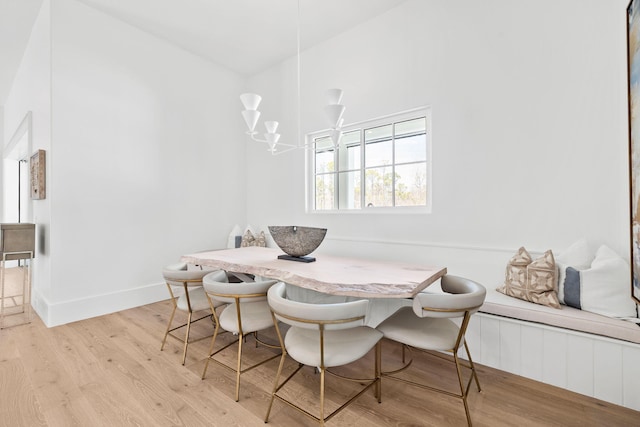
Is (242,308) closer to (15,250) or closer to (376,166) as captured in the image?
(376,166)

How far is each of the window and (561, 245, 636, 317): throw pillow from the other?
1.27 meters

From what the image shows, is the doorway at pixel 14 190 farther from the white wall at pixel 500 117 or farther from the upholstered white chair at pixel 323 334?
the upholstered white chair at pixel 323 334

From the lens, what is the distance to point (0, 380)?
1.94 metres

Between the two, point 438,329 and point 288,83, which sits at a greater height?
point 288,83

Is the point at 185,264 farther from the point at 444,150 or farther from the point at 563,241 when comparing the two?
the point at 563,241

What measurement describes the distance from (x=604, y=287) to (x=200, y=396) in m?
2.48

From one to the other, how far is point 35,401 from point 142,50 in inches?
138

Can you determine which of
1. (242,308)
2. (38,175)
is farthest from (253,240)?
(38,175)

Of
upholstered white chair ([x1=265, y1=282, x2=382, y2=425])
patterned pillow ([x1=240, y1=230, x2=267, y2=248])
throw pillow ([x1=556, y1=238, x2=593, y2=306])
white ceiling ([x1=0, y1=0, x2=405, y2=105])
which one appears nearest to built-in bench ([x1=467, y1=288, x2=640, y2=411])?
throw pillow ([x1=556, y1=238, x2=593, y2=306])

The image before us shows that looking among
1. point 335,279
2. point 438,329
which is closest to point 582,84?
point 438,329

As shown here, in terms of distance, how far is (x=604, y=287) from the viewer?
5.89 ft

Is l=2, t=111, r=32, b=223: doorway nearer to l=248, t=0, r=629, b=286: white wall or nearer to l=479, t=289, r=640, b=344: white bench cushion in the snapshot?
l=248, t=0, r=629, b=286: white wall

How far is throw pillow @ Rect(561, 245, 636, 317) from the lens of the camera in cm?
175

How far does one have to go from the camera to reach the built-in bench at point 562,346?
1627mm
